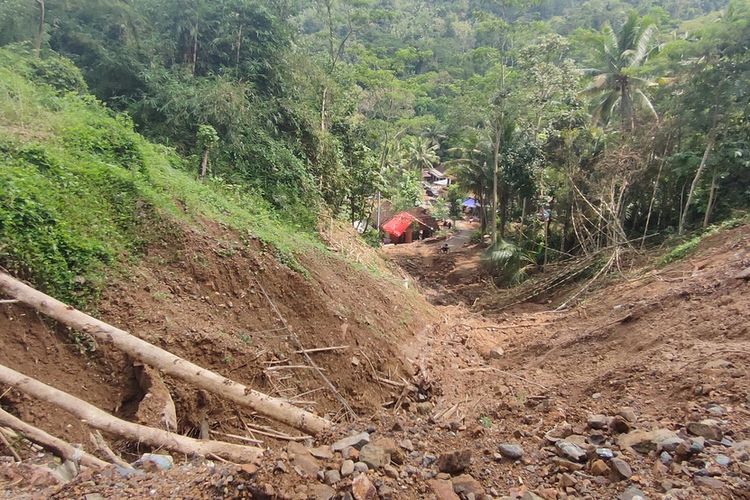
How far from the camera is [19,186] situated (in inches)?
182

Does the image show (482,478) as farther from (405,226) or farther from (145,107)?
(405,226)

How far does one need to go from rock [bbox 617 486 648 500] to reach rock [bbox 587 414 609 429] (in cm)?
111

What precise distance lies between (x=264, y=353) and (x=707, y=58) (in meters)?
11.5

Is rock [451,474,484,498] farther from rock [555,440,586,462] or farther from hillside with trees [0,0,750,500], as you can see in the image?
rock [555,440,586,462]

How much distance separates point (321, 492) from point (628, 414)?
2.82m

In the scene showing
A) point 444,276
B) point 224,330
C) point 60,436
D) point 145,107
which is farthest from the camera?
point 444,276

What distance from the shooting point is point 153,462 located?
322 centimetres

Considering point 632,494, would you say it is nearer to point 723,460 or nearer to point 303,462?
point 723,460

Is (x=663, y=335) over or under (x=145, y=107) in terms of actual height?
under

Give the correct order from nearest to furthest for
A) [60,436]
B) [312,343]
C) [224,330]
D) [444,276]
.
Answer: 1. [60,436]
2. [224,330]
3. [312,343]
4. [444,276]

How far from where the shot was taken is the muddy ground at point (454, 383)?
2.90 metres

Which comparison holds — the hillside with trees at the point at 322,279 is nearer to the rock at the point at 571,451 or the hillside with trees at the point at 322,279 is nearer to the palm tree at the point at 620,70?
the rock at the point at 571,451

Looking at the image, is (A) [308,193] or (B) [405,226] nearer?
(A) [308,193]

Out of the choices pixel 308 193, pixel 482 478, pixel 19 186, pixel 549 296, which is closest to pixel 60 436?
pixel 19 186
